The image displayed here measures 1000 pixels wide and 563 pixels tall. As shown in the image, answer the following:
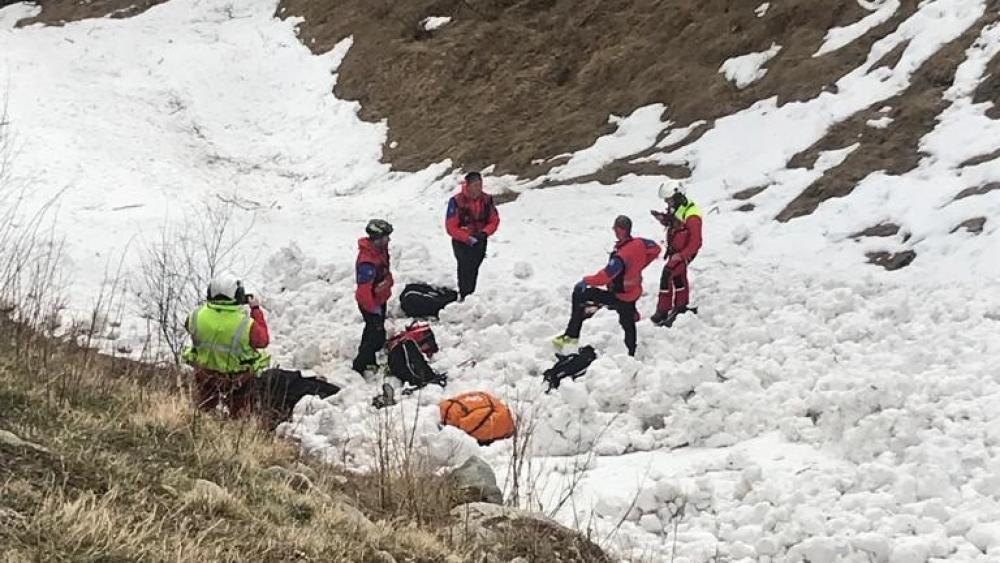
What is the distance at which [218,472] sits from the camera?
4703 millimetres

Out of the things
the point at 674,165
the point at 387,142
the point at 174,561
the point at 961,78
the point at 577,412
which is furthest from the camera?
the point at 387,142

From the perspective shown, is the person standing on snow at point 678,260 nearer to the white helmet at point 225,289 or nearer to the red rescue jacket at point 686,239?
the red rescue jacket at point 686,239

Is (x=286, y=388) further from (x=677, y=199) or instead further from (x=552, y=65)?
(x=552, y=65)

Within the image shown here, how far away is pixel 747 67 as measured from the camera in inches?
663

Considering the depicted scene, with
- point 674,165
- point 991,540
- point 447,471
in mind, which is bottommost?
point 991,540

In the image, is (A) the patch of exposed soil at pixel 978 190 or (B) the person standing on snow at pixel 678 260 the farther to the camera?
(A) the patch of exposed soil at pixel 978 190

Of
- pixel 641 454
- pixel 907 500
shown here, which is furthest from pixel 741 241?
pixel 907 500

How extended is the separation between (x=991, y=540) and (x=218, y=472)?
4216mm

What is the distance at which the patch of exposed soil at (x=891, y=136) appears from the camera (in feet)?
41.0

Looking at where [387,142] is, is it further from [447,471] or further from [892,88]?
[447,471]

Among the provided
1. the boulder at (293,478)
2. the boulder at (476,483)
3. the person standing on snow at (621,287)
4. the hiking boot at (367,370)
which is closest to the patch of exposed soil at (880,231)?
the person standing on snow at (621,287)

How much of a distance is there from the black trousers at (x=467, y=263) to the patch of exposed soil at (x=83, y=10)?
1881 cm

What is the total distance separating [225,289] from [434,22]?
16.2 metres

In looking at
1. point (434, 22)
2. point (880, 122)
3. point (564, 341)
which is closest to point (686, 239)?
point (564, 341)
